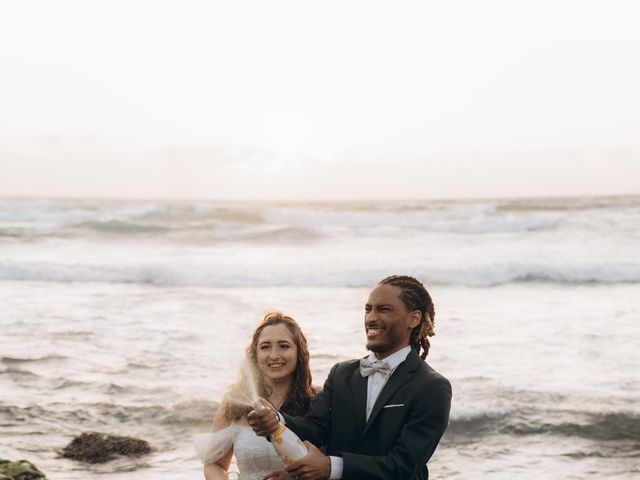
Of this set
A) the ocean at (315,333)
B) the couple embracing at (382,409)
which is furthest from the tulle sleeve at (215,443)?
the ocean at (315,333)

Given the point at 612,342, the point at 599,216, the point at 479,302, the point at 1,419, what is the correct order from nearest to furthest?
the point at 1,419
the point at 612,342
the point at 479,302
the point at 599,216

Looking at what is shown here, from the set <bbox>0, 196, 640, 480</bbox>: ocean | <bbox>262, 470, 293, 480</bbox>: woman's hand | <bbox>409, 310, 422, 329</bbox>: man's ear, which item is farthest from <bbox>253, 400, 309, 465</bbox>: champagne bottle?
<bbox>0, 196, 640, 480</bbox>: ocean

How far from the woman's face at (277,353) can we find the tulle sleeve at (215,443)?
35cm

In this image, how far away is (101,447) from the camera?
7.29m

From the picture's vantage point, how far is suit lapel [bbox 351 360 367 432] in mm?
3447

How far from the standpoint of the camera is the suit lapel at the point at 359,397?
3447mm

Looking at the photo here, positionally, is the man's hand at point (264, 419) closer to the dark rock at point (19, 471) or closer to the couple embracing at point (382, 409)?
the couple embracing at point (382, 409)

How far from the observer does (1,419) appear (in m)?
8.23

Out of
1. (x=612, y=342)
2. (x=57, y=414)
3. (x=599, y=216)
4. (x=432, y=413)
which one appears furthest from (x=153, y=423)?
(x=599, y=216)

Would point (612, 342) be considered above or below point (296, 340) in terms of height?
below

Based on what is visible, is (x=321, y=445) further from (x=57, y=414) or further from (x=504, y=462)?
(x=57, y=414)

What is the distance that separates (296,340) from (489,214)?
130 ft

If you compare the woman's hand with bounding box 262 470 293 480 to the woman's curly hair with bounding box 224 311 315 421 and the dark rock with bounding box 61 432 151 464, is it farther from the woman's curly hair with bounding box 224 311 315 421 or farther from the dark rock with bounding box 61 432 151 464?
the dark rock with bounding box 61 432 151 464

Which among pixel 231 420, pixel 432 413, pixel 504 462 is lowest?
pixel 504 462
